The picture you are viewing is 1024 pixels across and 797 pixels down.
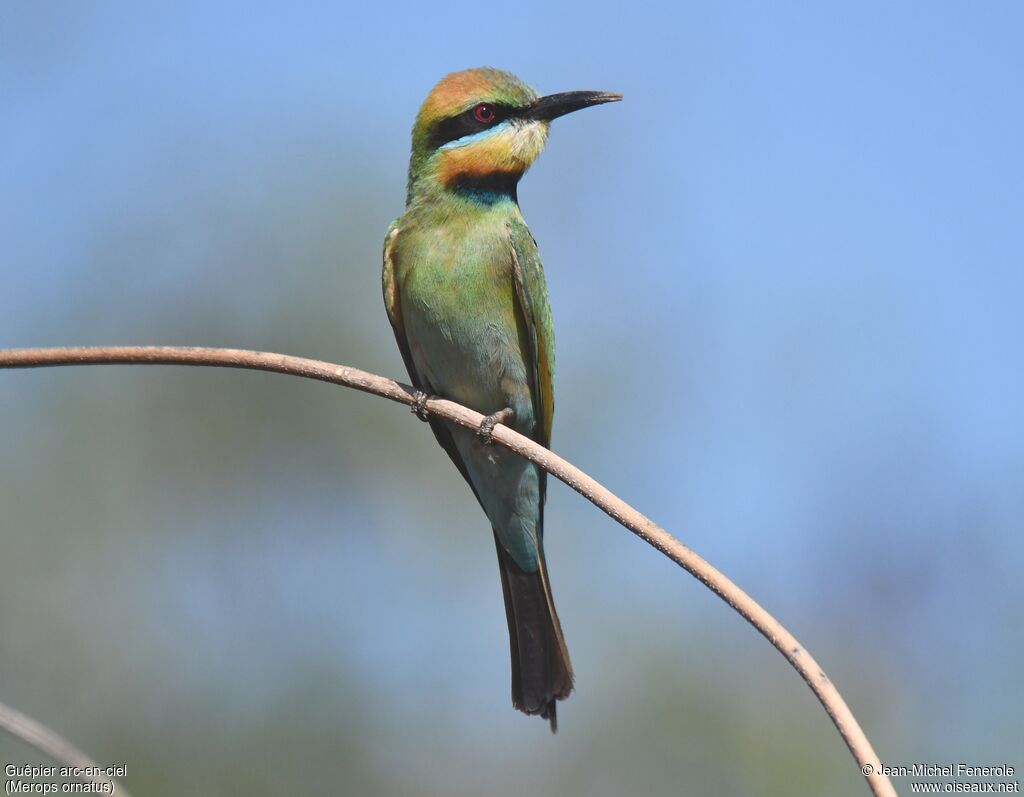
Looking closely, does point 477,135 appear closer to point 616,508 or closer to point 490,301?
point 490,301

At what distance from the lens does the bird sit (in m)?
3.22

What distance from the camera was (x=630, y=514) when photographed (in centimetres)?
169

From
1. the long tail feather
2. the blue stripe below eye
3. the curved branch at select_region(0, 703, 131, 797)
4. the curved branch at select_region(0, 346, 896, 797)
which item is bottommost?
the long tail feather

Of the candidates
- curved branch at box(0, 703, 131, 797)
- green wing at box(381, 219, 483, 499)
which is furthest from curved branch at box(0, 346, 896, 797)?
green wing at box(381, 219, 483, 499)

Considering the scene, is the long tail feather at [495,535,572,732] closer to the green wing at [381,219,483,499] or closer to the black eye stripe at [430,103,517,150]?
the green wing at [381,219,483,499]

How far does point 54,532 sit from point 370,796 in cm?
204

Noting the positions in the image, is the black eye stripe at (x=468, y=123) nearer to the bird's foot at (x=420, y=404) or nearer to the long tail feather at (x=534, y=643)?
the bird's foot at (x=420, y=404)

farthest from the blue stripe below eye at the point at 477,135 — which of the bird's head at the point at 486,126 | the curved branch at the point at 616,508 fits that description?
the curved branch at the point at 616,508

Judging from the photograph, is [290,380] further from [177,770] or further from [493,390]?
[493,390]

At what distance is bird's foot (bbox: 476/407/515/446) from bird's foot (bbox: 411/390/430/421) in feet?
0.48

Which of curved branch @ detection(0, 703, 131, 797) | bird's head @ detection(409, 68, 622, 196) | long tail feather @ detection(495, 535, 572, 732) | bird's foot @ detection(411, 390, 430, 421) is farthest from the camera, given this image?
bird's head @ detection(409, 68, 622, 196)

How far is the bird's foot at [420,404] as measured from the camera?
2.70 metres

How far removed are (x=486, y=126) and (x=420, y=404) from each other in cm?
100

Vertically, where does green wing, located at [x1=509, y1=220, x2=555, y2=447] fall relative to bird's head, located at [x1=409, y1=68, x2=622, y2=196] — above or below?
below
